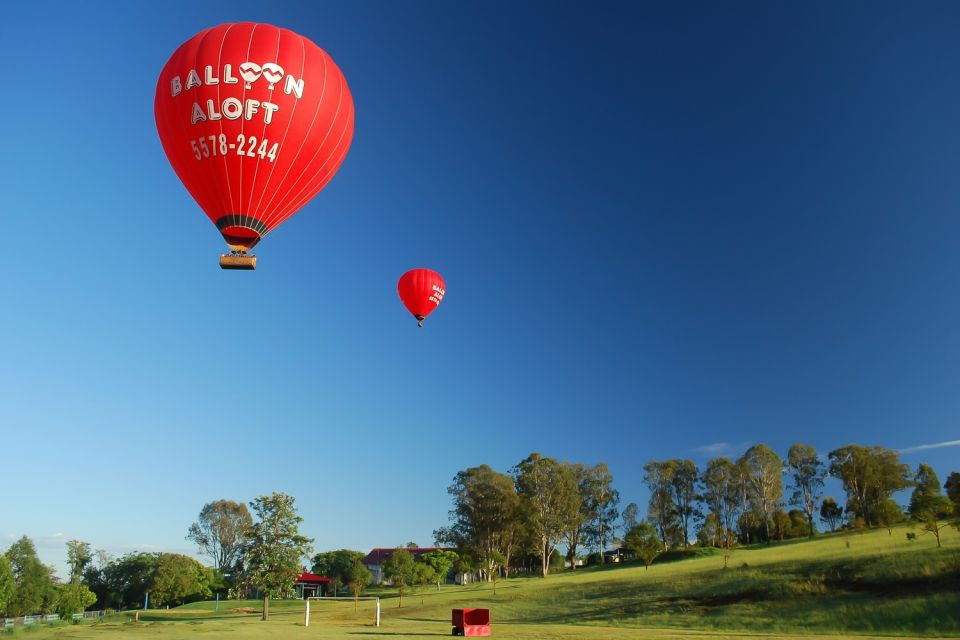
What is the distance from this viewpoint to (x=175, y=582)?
87.9m

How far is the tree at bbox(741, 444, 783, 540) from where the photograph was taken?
285ft

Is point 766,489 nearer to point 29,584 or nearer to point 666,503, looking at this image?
point 666,503

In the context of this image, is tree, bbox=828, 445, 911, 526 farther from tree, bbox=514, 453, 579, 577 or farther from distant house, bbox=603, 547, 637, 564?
tree, bbox=514, 453, 579, 577

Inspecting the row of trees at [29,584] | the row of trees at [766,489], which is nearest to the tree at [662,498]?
the row of trees at [766,489]


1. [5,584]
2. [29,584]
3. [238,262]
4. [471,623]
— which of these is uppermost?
[238,262]

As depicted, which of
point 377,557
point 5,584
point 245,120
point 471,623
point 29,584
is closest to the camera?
point 245,120

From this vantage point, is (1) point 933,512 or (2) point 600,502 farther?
(2) point 600,502

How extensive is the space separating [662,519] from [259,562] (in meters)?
59.0

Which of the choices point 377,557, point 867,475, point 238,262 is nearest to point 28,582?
point 377,557

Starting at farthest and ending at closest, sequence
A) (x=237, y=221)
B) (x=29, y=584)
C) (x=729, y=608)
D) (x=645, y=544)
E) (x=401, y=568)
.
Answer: (x=29, y=584)
(x=401, y=568)
(x=645, y=544)
(x=729, y=608)
(x=237, y=221)

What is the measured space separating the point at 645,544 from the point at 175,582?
210 ft

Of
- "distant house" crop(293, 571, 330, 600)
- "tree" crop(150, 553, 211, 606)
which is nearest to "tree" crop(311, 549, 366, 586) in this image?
"distant house" crop(293, 571, 330, 600)

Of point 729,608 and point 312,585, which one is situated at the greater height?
point 729,608

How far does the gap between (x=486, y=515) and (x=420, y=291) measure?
49.9 m
